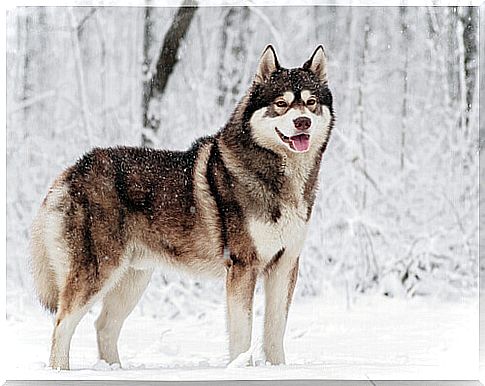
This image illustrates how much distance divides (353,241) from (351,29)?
1.13 metres

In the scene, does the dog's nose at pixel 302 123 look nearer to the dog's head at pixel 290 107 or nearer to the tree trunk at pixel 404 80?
the dog's head at pixel 290 107

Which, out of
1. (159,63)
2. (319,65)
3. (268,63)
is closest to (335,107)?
(319,65)

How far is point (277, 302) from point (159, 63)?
1.47 metres

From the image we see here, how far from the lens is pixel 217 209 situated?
12.9 ft

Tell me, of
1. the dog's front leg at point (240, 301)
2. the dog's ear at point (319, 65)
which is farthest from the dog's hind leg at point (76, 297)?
the dog's ear at point (319, 65)

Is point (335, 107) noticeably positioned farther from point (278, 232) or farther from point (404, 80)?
point (278, 232)

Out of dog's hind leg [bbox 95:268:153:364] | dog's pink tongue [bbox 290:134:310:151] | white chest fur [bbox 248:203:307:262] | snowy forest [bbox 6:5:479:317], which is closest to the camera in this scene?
white chest fur [bbox 248:203:307:262]

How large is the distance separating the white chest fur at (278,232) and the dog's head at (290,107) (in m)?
0.31

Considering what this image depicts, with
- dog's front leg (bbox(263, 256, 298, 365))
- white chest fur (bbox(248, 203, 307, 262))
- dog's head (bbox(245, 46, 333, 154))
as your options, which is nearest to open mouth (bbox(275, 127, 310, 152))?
dog's head (bbox(245, 46, 333, 154))

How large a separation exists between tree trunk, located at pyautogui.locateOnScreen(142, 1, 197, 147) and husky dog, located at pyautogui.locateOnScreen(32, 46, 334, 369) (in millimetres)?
546

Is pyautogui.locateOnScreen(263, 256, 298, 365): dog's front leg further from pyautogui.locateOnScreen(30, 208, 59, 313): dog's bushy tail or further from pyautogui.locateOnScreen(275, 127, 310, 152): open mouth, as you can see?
pyautogui.locateOnScreen(30, 208, 59, 313): dog's bushy tail

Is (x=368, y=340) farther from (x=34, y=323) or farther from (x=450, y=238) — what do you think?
(x=34, y=323)

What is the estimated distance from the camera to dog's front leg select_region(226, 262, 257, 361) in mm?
3848

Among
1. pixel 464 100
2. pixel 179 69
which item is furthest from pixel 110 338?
pixel 464 100
